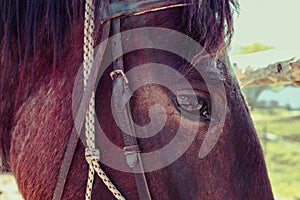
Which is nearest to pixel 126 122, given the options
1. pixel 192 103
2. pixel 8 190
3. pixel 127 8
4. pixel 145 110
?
pixel 145 110

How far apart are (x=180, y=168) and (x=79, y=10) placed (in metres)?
0.59

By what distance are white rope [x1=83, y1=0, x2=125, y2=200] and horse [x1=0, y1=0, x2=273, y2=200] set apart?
0.6 inches

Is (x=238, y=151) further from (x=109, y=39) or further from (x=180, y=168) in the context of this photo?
(x=109, y=39)

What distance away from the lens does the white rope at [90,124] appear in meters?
1.35

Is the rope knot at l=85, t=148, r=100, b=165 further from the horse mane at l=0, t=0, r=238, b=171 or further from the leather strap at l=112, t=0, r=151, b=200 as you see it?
the horse mane at l=0, t=0, r=238, b=171

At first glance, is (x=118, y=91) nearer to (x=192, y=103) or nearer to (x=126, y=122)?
(x=126, y=122)

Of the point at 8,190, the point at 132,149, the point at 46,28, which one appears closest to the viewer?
the point at 132,149

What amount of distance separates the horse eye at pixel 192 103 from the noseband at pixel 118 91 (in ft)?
0.49

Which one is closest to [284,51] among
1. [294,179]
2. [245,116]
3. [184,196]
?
[245,116]

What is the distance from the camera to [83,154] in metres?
1.38

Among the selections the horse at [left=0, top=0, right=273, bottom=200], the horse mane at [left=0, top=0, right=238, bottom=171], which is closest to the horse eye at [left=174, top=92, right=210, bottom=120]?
the horse at [left=0, top=0, right=273, bottom=200]

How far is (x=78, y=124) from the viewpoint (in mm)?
1366

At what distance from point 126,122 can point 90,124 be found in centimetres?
11

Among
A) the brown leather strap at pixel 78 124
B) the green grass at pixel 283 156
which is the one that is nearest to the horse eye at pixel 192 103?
the brown leather strap at pixel 78 124
